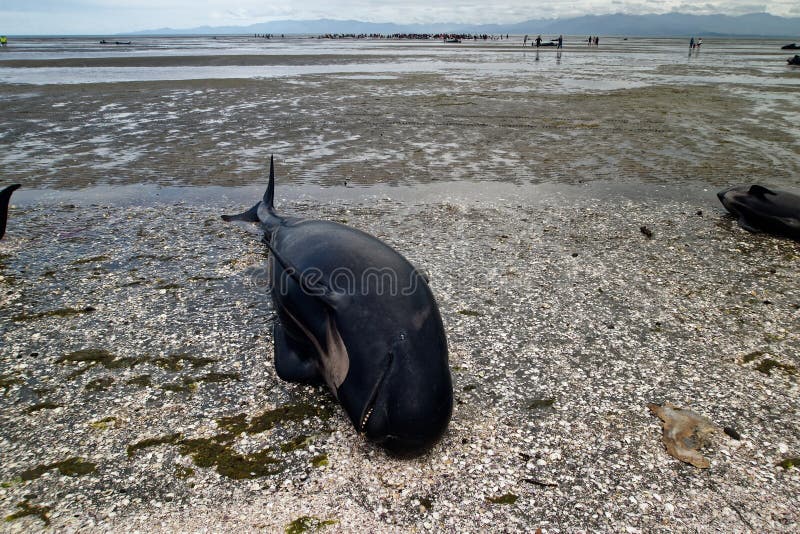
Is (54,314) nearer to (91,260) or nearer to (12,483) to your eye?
(91,260)

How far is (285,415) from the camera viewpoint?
4199mm

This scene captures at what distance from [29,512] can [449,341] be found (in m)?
3.49

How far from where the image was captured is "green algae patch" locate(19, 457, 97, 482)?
11.8ft

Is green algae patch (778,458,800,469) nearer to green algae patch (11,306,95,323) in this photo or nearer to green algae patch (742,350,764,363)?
green algae patch (742,350,764,363)

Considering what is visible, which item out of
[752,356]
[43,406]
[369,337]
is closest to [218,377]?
[43,406]

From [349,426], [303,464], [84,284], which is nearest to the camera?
[303,464]

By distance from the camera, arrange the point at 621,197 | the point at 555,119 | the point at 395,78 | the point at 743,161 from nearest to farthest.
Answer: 1. the point at 621,197
2. the point at 743,161
3. the point at 555,119
4. the point at 395,78

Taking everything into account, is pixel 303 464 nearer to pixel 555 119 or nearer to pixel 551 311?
pixel 551 311

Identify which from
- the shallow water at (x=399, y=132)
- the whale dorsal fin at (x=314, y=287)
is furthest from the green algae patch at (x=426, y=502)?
the shallow water at (x=399, y=132)

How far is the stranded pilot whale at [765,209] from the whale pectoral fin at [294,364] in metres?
7.19

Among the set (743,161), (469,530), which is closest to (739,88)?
(743,161)

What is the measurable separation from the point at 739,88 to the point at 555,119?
1397 cm

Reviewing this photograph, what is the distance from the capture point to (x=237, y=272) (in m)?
6.74

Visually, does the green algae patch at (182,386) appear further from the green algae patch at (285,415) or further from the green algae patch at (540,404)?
the green algae patch at (540,404)
